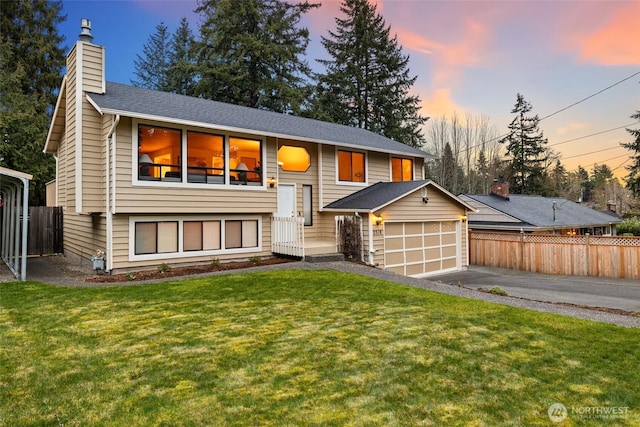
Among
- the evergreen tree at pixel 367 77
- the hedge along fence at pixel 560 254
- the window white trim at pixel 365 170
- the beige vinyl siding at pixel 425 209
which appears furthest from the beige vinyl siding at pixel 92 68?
the evergreen tree at pixel 367 77

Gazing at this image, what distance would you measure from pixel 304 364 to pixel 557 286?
38.0 ft

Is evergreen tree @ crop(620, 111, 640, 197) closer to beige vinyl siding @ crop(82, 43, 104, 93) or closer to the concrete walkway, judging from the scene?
the concrete walkway

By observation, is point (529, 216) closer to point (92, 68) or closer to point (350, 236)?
point (350, 236)

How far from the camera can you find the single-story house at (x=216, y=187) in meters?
9.80

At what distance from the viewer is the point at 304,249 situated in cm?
1149

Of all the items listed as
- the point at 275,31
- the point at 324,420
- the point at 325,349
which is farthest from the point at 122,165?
the point at 275,31

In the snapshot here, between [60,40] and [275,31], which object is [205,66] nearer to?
[275,31]

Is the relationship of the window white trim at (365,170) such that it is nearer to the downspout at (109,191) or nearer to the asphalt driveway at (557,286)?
the asphalt driveway at (557,286)

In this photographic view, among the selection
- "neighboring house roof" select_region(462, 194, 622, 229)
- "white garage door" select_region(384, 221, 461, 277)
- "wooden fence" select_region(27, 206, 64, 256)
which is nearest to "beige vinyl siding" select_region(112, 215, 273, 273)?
"white garage door" select_region(384, 221, 461, 277)

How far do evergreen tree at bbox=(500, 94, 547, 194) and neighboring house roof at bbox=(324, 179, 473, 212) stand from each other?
2945 centimetres

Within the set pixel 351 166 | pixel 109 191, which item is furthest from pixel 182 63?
pixel 109 191

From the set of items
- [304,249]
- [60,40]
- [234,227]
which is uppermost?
[60,40]

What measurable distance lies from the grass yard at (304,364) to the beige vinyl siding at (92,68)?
21.3ft

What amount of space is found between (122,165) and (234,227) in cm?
371
